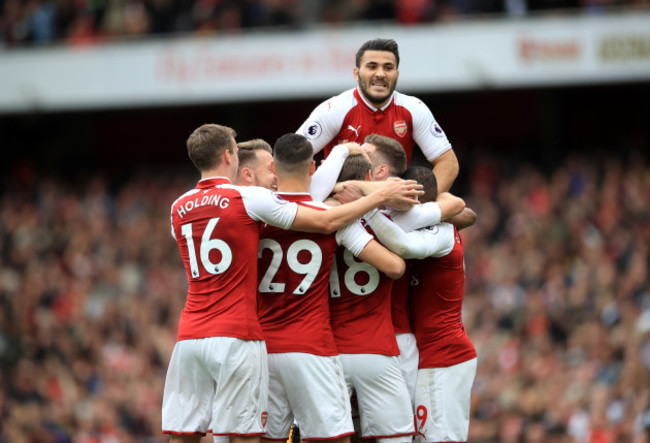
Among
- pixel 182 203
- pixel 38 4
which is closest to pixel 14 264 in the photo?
pixel 38 4

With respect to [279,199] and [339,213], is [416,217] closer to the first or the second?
[339,213]

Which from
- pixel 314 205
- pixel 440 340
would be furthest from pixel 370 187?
pixel 440 340

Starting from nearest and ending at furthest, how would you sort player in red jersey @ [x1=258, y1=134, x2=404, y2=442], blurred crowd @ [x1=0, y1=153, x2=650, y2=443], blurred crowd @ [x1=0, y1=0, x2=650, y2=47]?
player in red jersey @ [x1=258, y1=134, x2=404, y2=442] → blurred crowd @ [x1=0, y1=153, x2=650, y2=443] → blurred crowd @ [x1=0, y1=0, x2=650, y2=47]

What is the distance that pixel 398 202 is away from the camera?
22.1 feet

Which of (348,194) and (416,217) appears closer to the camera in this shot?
(348,194)

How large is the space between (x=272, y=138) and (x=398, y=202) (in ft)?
57.2

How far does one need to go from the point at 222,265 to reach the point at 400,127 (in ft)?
6.23

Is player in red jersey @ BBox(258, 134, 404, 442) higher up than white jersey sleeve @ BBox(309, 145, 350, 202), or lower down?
lower down

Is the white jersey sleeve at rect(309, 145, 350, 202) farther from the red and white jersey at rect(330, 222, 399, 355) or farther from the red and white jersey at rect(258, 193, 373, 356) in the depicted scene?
the red and white jersey at rect(330, 222, 399, 355)

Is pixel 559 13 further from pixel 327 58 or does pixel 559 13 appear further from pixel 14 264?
pixel 14 264

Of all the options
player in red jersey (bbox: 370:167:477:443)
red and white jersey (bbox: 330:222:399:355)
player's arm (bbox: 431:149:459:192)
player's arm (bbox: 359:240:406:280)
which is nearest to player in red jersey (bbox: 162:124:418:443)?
player's arm (bbox: 359:240:406:280)

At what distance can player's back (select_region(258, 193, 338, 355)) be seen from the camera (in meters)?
6.63

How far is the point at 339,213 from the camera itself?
6.54 metres

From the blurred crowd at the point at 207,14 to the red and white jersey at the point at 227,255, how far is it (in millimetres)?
13677
